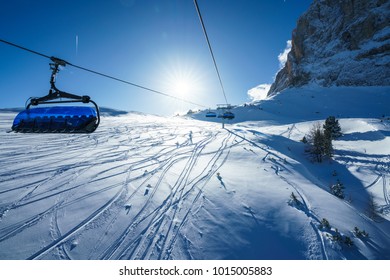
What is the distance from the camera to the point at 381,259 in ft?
17.1

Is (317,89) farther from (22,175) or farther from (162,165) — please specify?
(22,175)

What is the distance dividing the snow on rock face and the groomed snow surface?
6584 centimetres

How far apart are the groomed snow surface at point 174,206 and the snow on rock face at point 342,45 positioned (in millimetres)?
65838

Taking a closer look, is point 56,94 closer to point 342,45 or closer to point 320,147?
point 320,147

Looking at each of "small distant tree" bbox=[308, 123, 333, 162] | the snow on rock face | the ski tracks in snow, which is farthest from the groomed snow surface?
the snow on rock face

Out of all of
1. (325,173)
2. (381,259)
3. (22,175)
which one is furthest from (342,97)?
(22,175)

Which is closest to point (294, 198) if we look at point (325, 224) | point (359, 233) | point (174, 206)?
point (325, 224)

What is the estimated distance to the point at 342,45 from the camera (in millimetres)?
71562

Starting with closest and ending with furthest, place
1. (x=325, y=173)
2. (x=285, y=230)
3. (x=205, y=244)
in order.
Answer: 1. (x=205, y=244)
2. (x=285, y=230)
3. (x=325, y=173)

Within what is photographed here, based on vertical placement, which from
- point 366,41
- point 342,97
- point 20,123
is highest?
point 366,41

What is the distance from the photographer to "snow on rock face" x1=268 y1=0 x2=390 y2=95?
197 ft

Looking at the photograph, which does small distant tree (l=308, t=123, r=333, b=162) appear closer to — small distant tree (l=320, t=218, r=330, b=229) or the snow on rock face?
small distant tree (l=320, t=218, r=330, b=229)

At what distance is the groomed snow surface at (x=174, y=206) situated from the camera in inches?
198

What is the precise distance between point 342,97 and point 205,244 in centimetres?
6631
